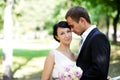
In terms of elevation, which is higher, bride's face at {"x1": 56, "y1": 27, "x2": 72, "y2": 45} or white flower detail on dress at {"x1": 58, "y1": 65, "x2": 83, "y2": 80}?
bride's face at {"x1": 56, "y1": 27, "x2": 72, "y2": 45}

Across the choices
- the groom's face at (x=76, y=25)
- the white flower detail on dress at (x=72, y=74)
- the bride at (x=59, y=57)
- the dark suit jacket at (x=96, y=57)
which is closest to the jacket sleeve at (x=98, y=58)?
the dark suit jacket at (x=96, y=57)

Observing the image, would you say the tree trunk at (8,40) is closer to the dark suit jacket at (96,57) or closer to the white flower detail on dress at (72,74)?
the white flower detail on dress at (72,74)

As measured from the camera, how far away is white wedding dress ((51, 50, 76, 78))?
4.41 meters

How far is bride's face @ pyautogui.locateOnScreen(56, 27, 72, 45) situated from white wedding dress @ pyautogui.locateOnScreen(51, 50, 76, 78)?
0.16 meters

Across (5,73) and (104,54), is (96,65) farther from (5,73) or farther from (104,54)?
(5,73)

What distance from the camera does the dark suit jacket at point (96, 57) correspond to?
11.7ft

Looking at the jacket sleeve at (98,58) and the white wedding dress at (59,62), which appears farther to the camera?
the white wedding dress at (59,62)

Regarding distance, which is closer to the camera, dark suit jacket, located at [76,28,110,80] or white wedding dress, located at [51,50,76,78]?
dark suit jacket, located at [76,28,110,80]

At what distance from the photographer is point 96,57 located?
358cm

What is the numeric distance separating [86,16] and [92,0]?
89.2 ft

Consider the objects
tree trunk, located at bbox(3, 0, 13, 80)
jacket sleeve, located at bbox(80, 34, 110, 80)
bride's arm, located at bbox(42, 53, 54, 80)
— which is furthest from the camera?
tree trunk, located at bbox(3, 0, 13, 80)

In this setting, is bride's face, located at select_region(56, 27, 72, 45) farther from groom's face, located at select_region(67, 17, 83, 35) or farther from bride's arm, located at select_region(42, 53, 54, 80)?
groom's face, located at select_region(67, 17, 83, 35)

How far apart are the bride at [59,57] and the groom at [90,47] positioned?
0.56 metres

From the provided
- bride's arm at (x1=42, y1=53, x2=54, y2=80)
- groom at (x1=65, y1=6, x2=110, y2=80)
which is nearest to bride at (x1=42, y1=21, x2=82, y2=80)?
bride's arm at (x1=42, y1=53, x2=54, y2=80)
